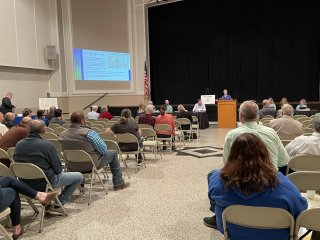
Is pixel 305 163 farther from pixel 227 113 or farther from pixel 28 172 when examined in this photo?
pixel 227 113

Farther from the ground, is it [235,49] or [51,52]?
[235,49]

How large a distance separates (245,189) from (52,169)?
2.61 meters

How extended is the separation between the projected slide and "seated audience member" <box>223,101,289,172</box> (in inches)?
505

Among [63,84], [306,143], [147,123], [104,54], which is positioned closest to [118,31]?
[104,54]

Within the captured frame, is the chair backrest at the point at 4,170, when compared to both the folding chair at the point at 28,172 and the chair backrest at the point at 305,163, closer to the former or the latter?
the folding chair at the point at 28,172

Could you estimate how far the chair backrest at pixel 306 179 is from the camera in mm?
2768

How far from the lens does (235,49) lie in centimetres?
1723

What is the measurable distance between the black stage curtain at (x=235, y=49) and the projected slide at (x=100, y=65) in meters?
2.53

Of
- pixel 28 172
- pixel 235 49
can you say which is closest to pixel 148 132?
pixel 28 172

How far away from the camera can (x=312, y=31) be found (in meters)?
15.2

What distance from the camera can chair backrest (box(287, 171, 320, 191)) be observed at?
9.08 ft

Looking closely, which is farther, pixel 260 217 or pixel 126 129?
pixel 126 129

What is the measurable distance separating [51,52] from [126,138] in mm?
9701

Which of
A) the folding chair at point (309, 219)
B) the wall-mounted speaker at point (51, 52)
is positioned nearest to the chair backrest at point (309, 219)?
the folding chair at point (309, 219)
